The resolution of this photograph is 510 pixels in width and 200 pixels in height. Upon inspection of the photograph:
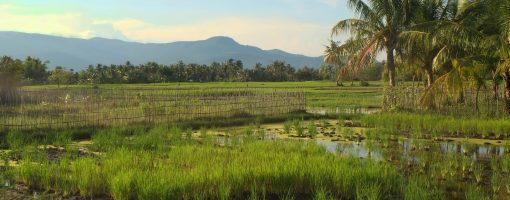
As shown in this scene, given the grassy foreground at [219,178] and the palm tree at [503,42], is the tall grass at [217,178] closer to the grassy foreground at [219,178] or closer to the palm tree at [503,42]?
the grassy foreground at [219,178]

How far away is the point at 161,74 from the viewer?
6906cm

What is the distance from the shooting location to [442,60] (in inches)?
802

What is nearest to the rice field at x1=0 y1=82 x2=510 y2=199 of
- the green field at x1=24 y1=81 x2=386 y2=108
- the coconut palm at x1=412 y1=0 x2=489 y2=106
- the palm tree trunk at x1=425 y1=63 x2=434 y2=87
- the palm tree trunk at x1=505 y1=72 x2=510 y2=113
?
the coconut palm at x1=412 y1=0 x2=489 y2=106

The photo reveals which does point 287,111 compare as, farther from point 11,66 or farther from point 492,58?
point 11,66

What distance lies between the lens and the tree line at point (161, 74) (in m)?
55.7

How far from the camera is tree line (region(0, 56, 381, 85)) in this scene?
183 feet

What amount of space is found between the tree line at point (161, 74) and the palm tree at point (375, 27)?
1199 inches

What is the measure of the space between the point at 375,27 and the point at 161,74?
50741mm

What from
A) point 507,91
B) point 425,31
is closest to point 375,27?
point 425,31

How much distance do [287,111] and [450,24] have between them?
7.63 meters

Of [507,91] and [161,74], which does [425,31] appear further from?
[161,74]

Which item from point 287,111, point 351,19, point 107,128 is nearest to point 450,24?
point 351,19

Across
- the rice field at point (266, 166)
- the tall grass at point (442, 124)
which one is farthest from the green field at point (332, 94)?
the rice field at point (266, 166)

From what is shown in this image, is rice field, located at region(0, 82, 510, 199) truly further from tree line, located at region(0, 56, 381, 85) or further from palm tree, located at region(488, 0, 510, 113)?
tree line, located at region(0, 56, 381, 85)
